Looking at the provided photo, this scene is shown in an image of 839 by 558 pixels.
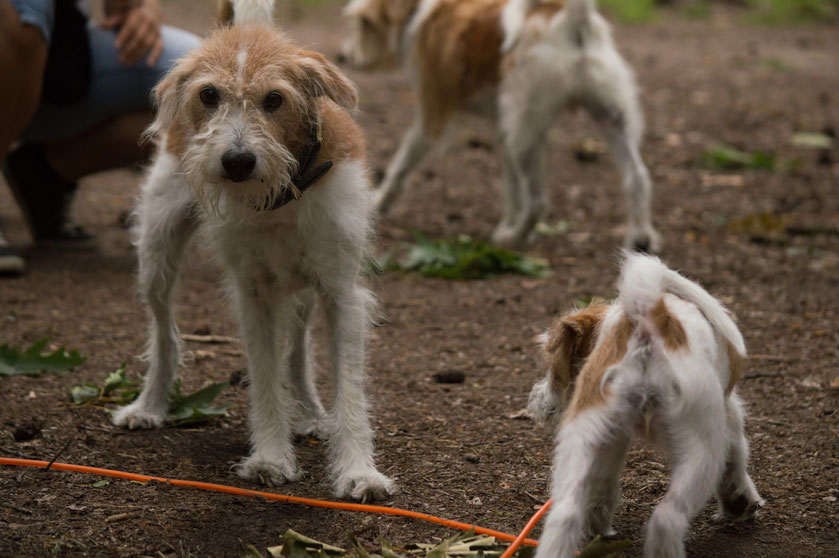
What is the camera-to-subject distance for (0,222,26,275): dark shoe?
5.73m

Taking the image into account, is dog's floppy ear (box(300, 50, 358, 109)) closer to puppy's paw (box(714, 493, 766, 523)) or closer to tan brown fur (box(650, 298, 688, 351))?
tan brown fur (box(650, 298, 688, 351))

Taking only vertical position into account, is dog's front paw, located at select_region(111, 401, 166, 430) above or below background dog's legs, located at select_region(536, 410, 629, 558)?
below

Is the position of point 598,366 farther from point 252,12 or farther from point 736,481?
point 252,12

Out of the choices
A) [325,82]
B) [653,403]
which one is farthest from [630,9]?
[653,403]

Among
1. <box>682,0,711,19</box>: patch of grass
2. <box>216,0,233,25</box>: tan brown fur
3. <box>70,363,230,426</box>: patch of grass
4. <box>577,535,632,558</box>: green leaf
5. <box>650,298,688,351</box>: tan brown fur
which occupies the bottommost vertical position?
<box>682,0,711,19</box>: patch of grass

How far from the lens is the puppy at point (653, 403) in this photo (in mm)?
2588

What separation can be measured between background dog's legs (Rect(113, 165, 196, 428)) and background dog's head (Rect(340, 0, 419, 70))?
4.49 m

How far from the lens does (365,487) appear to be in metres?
3.31

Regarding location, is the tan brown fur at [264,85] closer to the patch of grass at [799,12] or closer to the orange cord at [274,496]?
the orange cord at [274,496]

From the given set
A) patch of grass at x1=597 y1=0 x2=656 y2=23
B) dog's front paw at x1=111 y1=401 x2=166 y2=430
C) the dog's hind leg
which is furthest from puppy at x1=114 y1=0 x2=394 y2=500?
patch of grass at x1=597 y1=0 x2=656 y2=23

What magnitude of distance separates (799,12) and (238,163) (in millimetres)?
15175

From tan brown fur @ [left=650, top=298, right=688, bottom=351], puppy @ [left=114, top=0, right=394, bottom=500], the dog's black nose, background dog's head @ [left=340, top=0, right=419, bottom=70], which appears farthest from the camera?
background dog's head @ [left=340, top=0, right=419, bottom=70]

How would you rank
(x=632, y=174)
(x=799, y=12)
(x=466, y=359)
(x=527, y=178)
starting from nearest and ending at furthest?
(x=466, y=359), (x=632, y=174), (x=527, y=178), (x=799, y=12)

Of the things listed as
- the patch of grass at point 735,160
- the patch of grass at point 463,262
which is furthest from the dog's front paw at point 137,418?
the patch of grass at point 735,160
